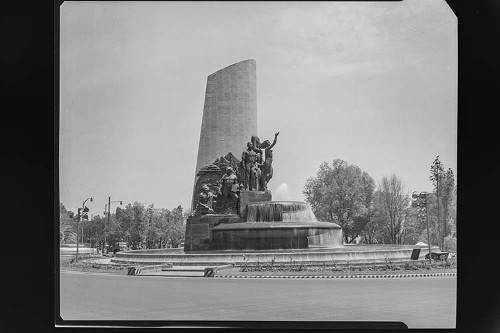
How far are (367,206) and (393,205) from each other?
4.55 meters

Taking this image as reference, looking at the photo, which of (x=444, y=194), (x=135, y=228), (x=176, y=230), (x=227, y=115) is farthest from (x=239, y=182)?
(x=176, y=230)

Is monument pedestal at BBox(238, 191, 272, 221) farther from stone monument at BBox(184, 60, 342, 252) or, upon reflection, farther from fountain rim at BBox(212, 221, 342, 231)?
fountain rim at BBox(212, 221, 342, 231)

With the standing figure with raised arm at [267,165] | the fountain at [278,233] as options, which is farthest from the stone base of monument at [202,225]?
the standing figure with raised arm at [267,165]

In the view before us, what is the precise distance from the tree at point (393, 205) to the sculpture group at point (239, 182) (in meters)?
22.4

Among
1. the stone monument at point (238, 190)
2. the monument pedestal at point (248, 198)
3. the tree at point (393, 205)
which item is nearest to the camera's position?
the stone monument at point (238, 190)

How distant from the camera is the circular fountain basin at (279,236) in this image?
23.7 metres

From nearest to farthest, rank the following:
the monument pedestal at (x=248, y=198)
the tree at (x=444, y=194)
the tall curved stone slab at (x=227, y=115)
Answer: the monument pedestal at (x=248, y=198) < the tall curved stone slab at (x=227, y=115) < the tree at (x=444, y=194)

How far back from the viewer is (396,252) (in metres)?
24.6

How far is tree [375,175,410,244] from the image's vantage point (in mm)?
49688

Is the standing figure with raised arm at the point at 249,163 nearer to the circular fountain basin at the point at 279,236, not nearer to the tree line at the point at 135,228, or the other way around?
the circular fountain basin at the point at 279,236

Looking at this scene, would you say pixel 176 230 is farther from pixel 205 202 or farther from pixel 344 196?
pixel 205 202

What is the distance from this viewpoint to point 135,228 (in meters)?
59.0

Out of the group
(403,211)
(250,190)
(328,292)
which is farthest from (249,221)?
(403,211)
